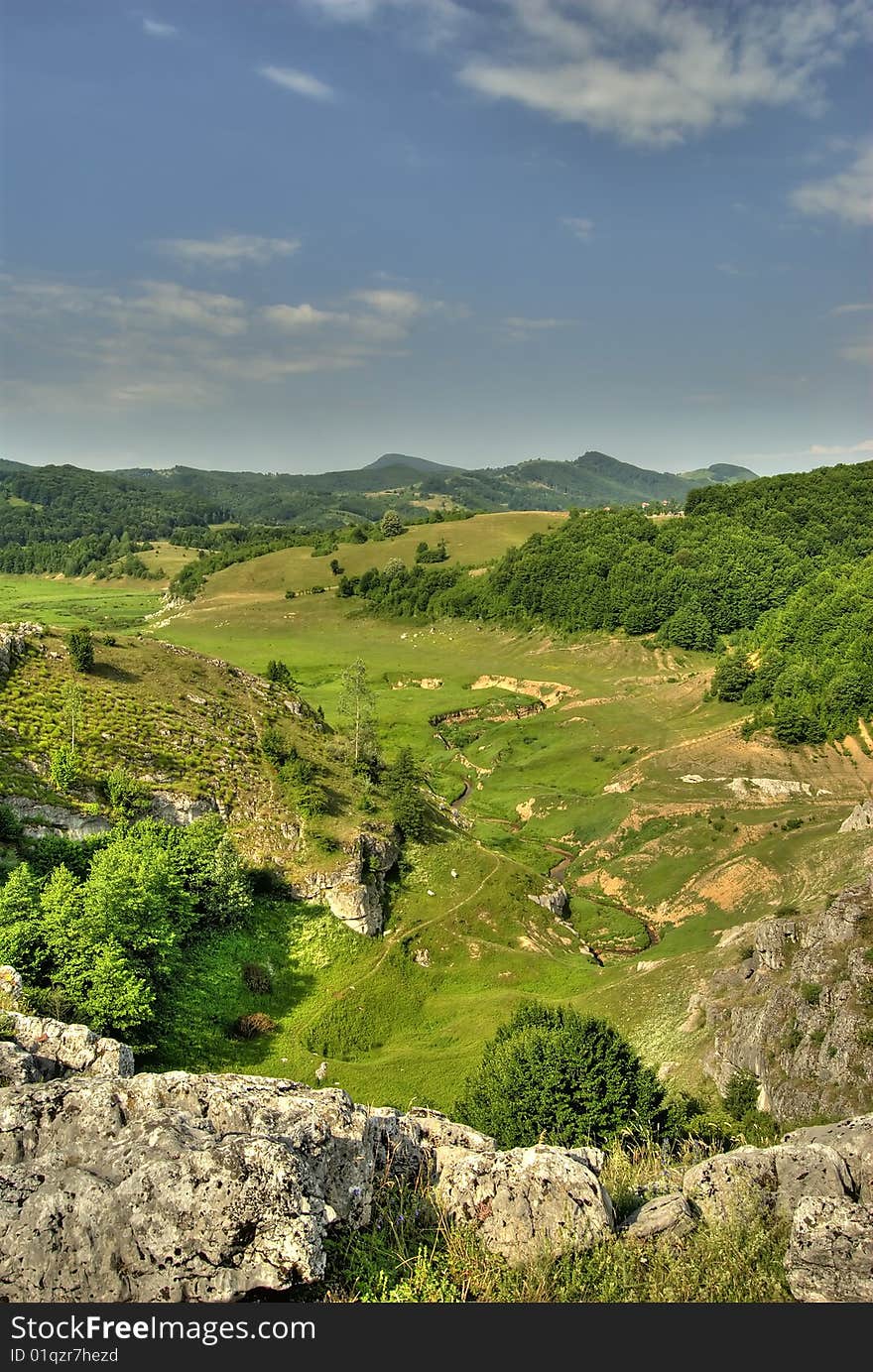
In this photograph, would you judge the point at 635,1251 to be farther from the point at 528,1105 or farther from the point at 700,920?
the point at 700,920

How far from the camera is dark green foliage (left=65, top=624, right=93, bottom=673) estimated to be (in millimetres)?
61156

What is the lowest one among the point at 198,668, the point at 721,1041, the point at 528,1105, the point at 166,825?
the point at 721,1041

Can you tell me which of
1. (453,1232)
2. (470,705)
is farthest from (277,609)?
(453,1232)

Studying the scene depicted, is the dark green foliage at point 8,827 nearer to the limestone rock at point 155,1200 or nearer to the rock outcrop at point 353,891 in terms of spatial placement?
the rock outcrop at point 353,891

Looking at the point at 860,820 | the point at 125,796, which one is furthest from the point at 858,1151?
the point at 860,820

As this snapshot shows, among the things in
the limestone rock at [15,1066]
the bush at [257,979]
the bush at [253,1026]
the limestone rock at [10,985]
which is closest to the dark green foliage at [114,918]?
the limestone rock at [10,985]

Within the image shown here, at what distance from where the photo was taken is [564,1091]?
91.8 ft

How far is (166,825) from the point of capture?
46.1 m

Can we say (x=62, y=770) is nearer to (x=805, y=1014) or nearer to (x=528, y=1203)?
(x=528, y=1203)

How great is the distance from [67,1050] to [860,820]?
58984 mm

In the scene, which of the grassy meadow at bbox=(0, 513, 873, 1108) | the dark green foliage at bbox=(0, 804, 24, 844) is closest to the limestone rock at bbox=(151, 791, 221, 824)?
the grassy meadow at bbox=(0, 513, 873, 1108)

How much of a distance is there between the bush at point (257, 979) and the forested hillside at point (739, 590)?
7366cm

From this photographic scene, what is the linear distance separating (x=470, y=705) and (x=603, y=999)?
272ft

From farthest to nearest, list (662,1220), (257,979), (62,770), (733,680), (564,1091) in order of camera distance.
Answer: (733,680) < (62,770) < (257,979) < (564,1091) < (662,1220)
